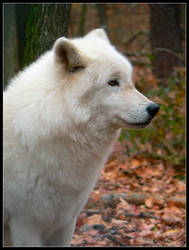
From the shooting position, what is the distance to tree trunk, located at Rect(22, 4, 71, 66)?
163 inches

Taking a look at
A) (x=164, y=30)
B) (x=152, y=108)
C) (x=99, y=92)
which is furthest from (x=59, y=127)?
(x=164, y=30)

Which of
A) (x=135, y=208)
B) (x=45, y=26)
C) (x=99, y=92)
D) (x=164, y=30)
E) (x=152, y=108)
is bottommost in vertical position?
(x=135, y=208)

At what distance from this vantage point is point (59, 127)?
2889 mm

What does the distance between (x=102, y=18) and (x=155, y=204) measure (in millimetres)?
10747

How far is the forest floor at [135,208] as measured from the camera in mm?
4395

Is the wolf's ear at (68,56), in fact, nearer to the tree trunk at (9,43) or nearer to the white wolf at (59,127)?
the white wolf at (59,127)

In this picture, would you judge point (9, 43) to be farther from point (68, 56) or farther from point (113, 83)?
point (113, 83)

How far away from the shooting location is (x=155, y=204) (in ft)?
17.7

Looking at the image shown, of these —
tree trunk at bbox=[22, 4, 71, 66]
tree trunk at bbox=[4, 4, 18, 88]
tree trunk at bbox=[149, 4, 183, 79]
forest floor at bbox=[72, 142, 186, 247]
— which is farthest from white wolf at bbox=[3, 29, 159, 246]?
tree trunk at bbox=[149, 4, 183, 79]

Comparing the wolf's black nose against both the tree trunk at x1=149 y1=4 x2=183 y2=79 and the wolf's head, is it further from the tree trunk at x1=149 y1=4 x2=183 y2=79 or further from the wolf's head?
the tree trunk at x1=149 y1=4 x2=183 y2=79

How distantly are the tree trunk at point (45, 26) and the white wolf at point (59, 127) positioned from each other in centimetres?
116

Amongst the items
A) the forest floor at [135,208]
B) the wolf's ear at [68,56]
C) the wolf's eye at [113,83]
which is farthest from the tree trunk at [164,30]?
the wolf's ear at [68,56]

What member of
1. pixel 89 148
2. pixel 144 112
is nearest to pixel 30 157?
pixel 89 148

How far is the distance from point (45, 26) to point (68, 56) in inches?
56.4
